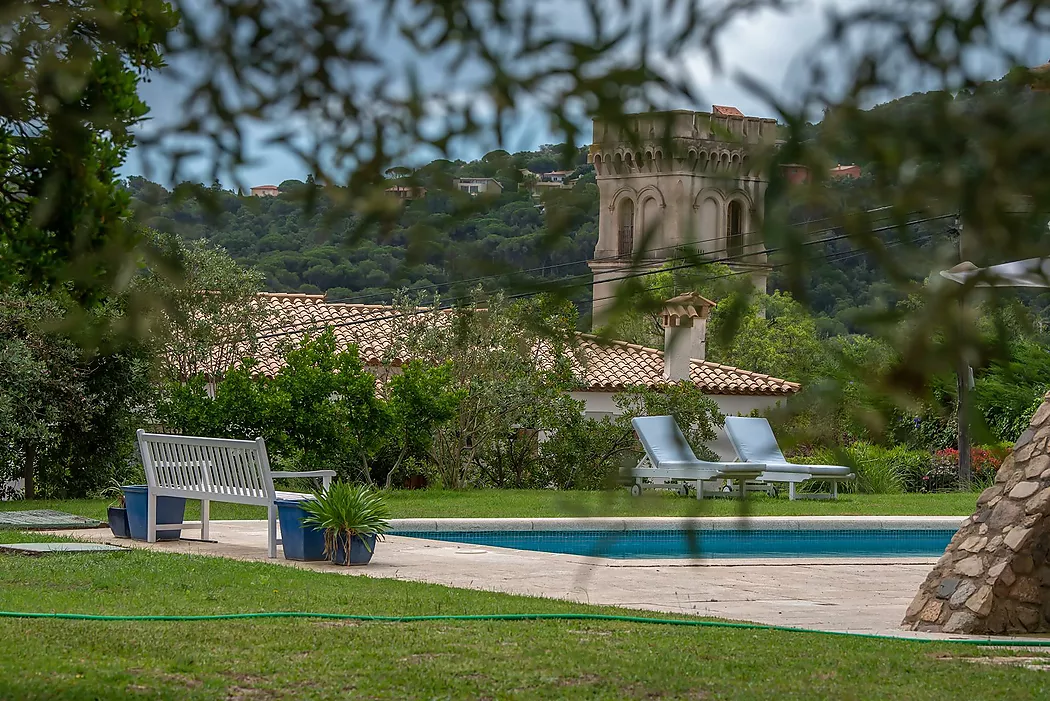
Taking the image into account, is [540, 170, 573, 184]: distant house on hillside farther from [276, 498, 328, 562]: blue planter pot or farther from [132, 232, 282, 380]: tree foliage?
[132, 232, 282, 380]: tree foliage

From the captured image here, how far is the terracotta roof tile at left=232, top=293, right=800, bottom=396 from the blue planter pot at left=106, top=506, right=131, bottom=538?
18.0 ft

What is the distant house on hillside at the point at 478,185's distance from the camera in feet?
5.64

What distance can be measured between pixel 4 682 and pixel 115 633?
3.76 feet

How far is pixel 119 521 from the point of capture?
1095cm

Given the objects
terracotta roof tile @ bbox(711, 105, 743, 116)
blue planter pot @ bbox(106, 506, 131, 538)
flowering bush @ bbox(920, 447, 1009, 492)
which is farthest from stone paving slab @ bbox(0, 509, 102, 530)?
flowering bush @ bbox(920, 447, 1009, 492)

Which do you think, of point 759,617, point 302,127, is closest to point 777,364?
point 759,617

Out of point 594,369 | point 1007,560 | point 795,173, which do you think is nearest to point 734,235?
point 795,173

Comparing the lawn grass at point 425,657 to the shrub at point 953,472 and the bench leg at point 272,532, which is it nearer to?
the bench leg at point 272,532

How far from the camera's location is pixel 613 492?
168cm

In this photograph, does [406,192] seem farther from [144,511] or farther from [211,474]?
[144,511]

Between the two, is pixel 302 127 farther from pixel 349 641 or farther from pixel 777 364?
pixel 777 364

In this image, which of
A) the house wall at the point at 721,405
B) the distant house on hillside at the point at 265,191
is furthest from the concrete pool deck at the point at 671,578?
the house wall at the point at 721,405

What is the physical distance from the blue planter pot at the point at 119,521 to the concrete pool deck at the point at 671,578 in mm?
122

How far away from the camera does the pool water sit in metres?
12.6
